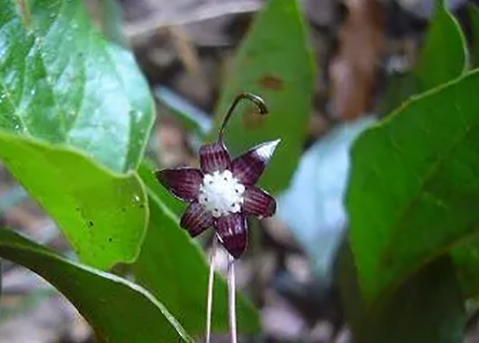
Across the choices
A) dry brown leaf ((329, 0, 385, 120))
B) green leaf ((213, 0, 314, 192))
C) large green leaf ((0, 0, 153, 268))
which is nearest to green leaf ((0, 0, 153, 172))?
large green leaf ((0, 0, 153, 268))

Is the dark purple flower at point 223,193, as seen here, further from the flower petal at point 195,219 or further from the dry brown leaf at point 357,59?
the dry brown leaf at point 357,59

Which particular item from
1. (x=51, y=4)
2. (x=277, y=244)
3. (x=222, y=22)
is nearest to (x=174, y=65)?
(x=222, y=22)

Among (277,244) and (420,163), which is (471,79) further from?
(277,244)

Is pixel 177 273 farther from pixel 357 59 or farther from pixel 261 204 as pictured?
pixel 357 59

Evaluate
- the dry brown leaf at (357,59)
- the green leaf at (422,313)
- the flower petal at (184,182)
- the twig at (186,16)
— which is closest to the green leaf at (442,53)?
the green leaf at (422,313)

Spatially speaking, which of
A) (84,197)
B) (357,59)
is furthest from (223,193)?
(357,59)

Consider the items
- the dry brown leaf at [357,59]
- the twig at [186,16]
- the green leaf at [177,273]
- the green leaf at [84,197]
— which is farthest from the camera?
the twig at [186,16]
